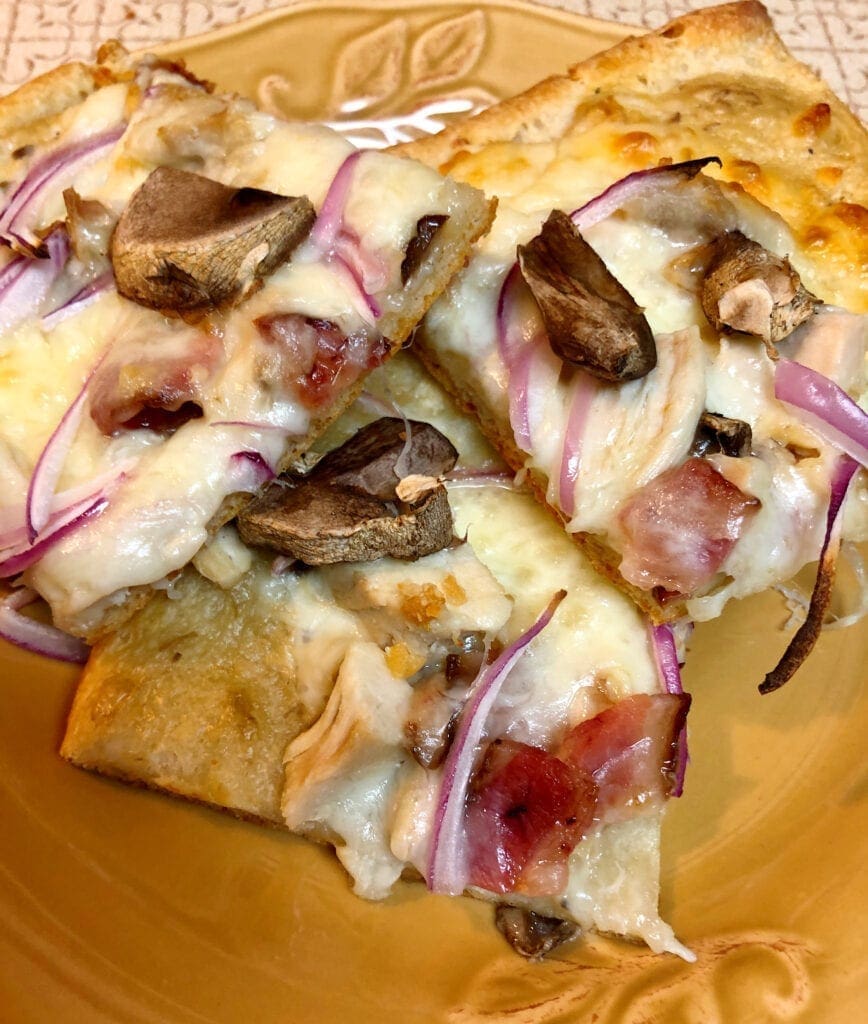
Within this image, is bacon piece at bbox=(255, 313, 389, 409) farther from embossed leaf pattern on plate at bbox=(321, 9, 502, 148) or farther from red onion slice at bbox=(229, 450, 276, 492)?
embossed leaf pattern on plate at bbox=(321, 9, 502, 148)

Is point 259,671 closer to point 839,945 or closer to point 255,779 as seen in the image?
point 255,779

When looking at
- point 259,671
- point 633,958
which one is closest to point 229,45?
point 259,671

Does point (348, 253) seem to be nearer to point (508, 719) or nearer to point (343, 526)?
point (343, 526)

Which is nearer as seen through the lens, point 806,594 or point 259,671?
point 259,671

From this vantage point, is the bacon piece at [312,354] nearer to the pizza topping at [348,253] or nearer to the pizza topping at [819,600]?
Result: the pizza topping at [348,253]

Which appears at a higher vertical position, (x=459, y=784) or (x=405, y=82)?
(x=405, y=82)

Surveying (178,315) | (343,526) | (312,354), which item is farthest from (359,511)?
(178,315)
